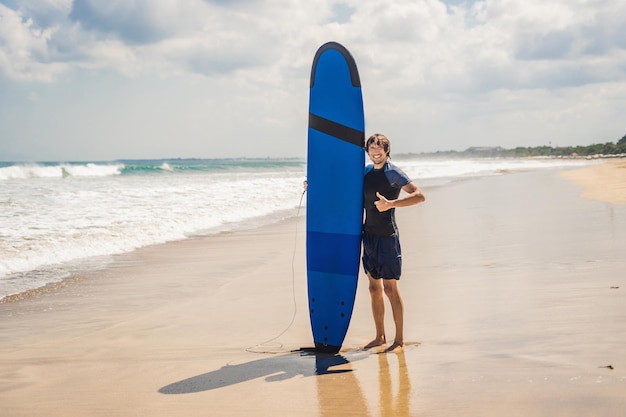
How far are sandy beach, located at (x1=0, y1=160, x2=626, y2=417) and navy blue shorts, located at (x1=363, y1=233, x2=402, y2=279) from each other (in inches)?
19.2

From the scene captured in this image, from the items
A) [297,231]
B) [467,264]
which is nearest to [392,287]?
[467,264]

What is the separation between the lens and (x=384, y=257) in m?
3.75

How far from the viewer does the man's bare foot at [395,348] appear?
357 cm

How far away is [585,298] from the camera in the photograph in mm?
4395

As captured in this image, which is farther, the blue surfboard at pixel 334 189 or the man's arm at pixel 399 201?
the blue surfboard at pixel 334 189

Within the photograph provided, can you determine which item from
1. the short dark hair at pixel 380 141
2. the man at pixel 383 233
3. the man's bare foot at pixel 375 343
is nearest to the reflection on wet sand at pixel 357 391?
the man's bare foot at pixel 375 343

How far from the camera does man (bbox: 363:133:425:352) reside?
3.73 meters

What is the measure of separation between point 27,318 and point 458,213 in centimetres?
855

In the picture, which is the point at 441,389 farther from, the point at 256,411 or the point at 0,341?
the point at 0,341

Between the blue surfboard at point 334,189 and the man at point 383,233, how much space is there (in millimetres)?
130

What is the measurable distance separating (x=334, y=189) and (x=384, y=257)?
25.0 inches

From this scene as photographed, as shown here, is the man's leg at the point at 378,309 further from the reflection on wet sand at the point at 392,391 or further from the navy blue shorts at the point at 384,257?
the reflection on wet sand at the point at 392,391

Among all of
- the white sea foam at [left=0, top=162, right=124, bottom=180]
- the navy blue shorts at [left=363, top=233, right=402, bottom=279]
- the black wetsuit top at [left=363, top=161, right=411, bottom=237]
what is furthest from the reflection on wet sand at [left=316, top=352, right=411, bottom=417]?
the white sea foam at [left=0, top=162, right=124, bottom=180]

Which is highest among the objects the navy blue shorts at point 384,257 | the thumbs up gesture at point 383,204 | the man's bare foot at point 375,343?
the thumbs up gesture at point 383,204
